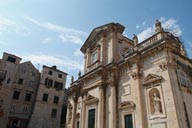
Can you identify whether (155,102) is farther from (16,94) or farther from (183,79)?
(16,94)

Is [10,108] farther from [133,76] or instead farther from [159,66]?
[159,66]

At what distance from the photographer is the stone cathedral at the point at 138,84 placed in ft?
33.5

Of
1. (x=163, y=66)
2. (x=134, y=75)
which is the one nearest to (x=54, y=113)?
(x=134, y=75)

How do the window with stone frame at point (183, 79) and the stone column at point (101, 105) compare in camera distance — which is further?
the stone column at point (101, 105)

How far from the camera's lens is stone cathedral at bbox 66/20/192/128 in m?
10.2

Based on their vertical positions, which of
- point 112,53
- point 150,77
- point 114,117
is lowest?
point 114,117

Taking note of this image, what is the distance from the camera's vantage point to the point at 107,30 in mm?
17984

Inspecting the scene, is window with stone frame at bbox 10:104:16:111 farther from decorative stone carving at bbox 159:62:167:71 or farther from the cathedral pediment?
decorative stone carving at bbox 159:62:167:71

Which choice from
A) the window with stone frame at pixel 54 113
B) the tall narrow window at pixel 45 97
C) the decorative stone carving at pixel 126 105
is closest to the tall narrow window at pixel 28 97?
the tall narrow window at pixel 45 97

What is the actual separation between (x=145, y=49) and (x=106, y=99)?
233 inches

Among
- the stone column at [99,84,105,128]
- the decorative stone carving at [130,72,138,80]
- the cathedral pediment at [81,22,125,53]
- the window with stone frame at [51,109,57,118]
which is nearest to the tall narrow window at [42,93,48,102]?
the window with stone frame at [51,109,57,118]

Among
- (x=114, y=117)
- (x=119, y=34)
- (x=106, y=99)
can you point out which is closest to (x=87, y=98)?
(x=106, y=99)

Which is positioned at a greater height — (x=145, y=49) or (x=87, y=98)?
(x=145, y=49)

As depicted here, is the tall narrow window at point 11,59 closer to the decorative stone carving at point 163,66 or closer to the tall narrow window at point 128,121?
the tall narrow window at point 128,121
